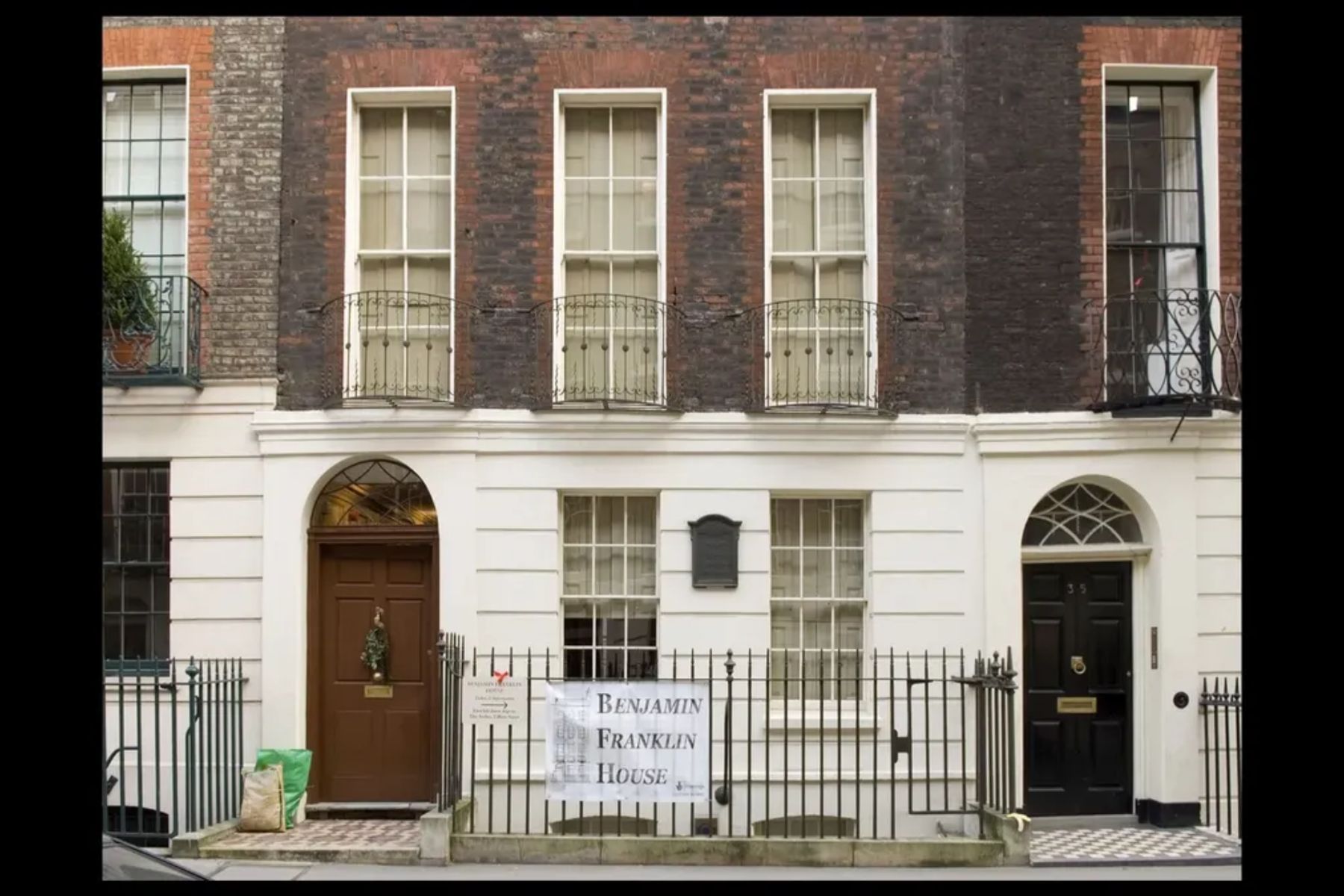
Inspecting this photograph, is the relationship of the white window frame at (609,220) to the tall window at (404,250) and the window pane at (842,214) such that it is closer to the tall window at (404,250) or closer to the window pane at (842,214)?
the tall window at (404,250)

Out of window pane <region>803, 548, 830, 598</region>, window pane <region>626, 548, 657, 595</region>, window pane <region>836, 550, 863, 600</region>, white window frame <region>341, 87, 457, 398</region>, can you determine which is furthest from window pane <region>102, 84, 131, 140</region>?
window pane <region>836, 550, 863, 600</region>

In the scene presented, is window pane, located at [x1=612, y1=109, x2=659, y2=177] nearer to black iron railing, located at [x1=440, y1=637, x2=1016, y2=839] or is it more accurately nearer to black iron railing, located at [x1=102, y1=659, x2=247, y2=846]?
black iron railing, located at [x1=440, y1=637, x2=1016, y2=839]

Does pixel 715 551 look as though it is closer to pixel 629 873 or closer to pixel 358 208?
pixel 629 873

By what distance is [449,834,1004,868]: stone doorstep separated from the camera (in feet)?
35.2

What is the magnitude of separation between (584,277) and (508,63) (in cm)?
216

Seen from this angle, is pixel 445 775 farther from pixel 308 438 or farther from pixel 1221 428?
pixel 1221 428

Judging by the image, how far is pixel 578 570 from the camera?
42.1 feet

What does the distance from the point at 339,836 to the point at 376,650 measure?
1.80m

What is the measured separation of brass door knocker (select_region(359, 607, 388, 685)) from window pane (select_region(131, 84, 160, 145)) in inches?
207

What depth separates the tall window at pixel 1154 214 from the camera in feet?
42.4

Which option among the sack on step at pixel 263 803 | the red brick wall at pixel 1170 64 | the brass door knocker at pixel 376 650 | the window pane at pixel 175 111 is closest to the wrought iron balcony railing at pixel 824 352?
the red brick wall at pixel 1170 64

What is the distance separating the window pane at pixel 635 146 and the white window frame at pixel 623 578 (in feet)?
10.2

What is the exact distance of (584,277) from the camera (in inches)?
512
